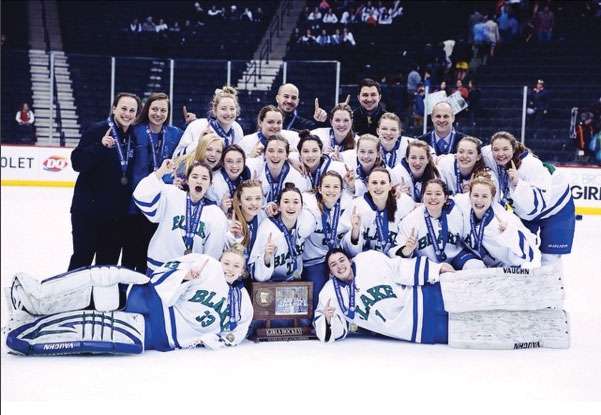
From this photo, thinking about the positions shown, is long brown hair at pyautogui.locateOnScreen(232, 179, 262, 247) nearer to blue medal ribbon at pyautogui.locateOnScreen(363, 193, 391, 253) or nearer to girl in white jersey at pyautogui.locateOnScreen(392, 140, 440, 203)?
blue medal ribbon at pyautogui.locateOnScreen(363, 193, 391, 253)

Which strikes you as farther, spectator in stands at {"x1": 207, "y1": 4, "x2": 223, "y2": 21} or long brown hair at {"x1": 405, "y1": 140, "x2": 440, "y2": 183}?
spectator in stands at {"x1": 207, "y1": 4, "x2": 223, "y2": 21}

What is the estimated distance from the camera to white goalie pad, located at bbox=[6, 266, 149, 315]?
12.7ft

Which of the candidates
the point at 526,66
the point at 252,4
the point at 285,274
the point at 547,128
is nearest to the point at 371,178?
the point at 285,274

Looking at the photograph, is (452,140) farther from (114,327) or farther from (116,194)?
(114,327)

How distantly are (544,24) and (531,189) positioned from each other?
372 inches

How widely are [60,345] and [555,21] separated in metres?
11.3

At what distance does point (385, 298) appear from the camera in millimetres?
4289

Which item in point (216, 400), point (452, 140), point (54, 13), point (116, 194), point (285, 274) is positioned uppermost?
point (54, 13)

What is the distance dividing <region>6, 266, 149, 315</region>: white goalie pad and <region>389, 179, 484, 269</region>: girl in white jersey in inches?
56.4

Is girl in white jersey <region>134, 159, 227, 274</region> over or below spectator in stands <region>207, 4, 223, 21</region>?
below

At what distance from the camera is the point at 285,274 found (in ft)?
14.8

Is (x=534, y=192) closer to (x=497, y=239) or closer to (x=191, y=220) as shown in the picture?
(x=497, y=239)

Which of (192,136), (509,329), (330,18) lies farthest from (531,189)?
(330,18)

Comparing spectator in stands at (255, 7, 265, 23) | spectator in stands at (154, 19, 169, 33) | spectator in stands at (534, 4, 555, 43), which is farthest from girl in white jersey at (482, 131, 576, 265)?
spectator in stands at (154, 19, 169, 33)
